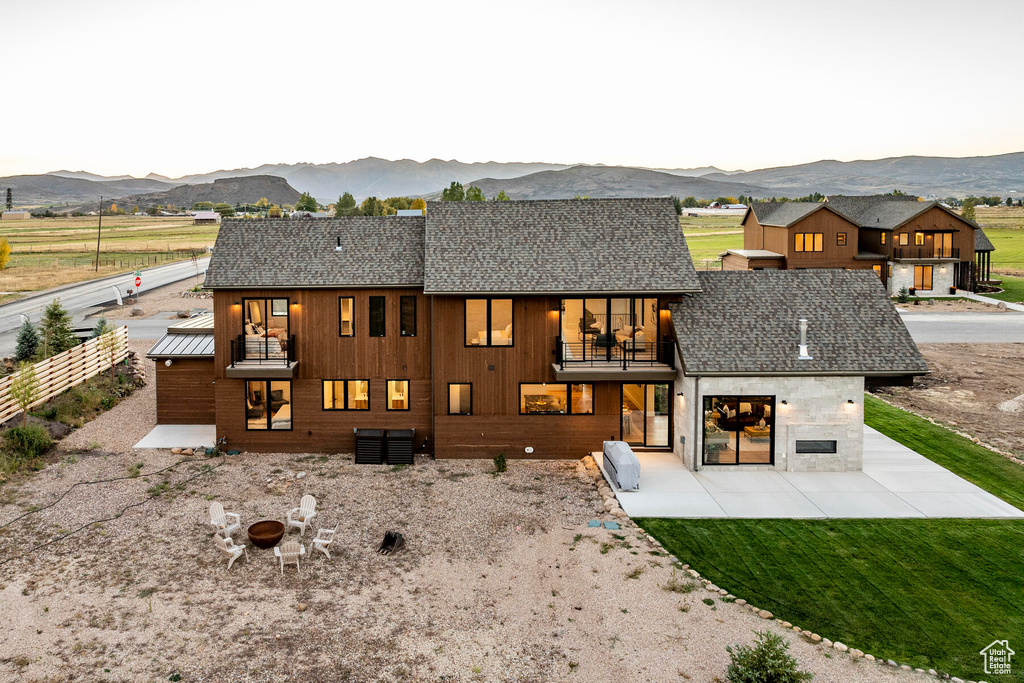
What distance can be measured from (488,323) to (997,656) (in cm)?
1379

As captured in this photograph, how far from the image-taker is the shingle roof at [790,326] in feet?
61.5

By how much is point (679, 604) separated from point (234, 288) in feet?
49.5

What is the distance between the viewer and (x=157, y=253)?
89312 mm

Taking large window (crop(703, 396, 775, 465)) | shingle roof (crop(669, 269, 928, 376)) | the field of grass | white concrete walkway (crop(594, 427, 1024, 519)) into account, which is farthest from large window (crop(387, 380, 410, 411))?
the field of grass

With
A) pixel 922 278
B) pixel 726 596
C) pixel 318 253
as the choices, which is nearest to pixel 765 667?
pixel 726 596

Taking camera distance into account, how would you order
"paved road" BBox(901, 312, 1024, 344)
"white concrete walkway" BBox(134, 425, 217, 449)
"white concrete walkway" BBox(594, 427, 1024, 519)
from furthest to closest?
"paved road" BBox(901, 312, 1024, 344), "white concrete walkway" BBox(134, 425, 217, 449), "white concrete walkway" BBox(594, 427, 1024, 519)

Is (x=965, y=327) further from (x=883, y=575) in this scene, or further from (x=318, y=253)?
(x=318, y=253)

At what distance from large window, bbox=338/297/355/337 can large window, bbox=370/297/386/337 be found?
1.87ft

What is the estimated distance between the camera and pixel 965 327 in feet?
138

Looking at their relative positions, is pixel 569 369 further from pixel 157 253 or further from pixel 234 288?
pixel 157 253

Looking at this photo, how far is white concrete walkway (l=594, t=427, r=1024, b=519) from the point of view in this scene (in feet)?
53.6

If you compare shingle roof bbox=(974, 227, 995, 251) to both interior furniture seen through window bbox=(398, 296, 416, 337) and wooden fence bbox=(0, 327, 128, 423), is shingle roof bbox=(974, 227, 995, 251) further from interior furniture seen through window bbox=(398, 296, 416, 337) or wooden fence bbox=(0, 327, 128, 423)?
wooden fence bbox=(0, 327, 128, 423)

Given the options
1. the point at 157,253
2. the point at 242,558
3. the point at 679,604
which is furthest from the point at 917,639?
the point at 157,253

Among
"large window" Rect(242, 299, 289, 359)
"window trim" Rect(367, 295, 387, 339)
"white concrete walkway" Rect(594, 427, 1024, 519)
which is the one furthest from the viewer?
"window trim" Rect(367, 295, 387, 339)
